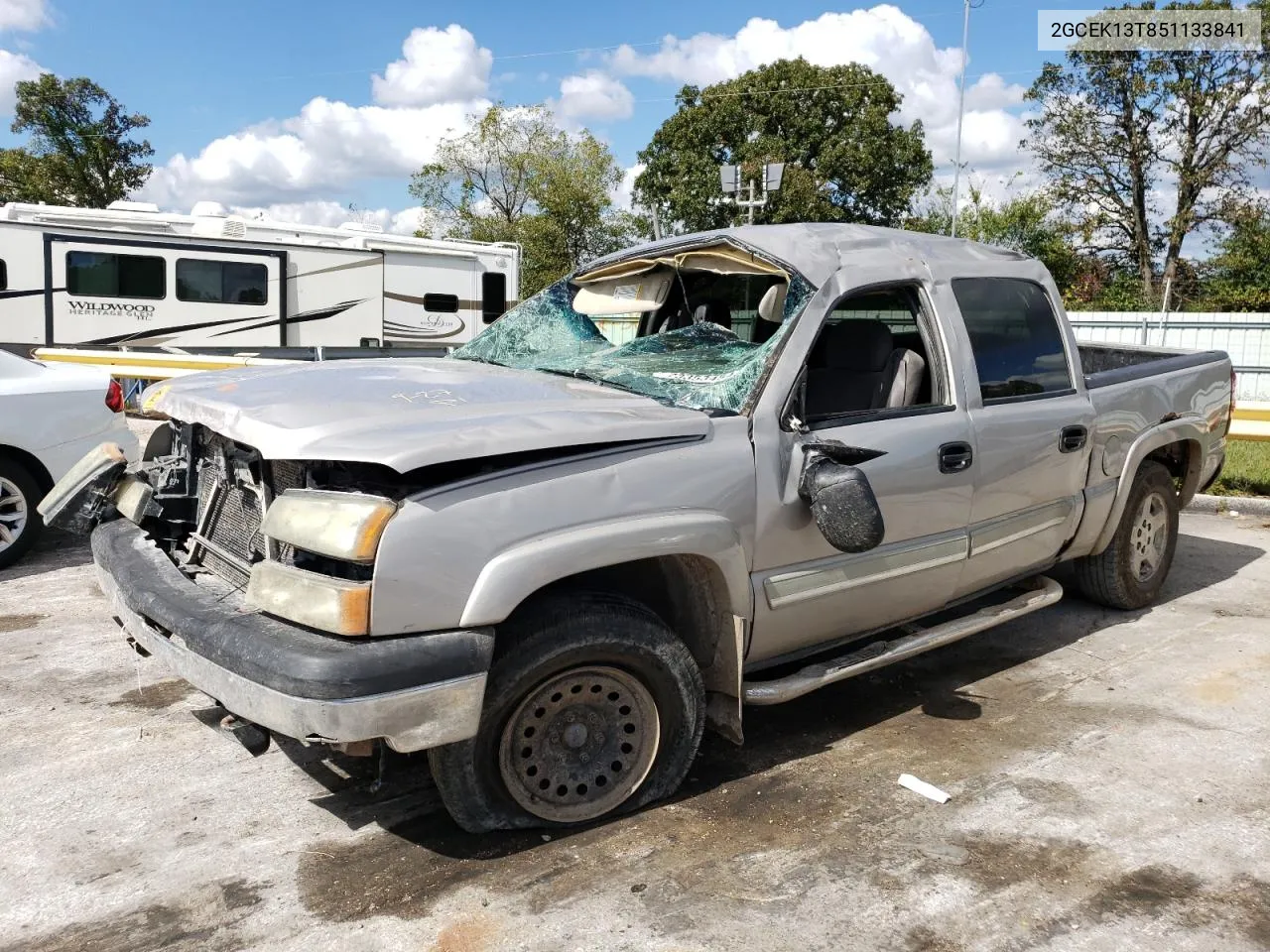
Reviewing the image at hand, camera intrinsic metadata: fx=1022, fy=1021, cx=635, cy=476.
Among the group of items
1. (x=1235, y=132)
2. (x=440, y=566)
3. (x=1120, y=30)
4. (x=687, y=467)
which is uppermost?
(x=1120, y=30)

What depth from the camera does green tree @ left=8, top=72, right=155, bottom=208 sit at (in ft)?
108

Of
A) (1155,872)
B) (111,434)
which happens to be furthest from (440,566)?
(111,434)

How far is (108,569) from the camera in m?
3.56

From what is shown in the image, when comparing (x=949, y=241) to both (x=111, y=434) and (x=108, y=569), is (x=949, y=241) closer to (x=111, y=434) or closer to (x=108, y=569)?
(x=108, y=569)

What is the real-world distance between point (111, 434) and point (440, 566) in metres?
4.53

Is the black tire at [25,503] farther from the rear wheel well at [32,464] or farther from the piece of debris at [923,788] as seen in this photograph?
the piece of debris at [923,788]

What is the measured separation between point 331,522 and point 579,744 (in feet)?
3.47

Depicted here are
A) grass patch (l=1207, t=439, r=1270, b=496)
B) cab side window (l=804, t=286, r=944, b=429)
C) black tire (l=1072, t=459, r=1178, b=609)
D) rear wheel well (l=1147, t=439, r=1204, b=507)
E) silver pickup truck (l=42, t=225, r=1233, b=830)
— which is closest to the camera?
silver pickup truck (l=42, t=225, r=1233, b=830)

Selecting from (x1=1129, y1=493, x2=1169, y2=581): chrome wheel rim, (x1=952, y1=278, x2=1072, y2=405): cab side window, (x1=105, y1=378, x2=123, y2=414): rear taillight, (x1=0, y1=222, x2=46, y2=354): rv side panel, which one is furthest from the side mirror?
(x1=0, y1=222, x2=46, y2=354): rv side panel

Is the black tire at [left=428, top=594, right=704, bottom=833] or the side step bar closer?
the black tire at [left=428, top=594, right=704, bottom=833]

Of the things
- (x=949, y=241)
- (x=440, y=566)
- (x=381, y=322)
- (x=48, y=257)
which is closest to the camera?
(x=440, y=566)

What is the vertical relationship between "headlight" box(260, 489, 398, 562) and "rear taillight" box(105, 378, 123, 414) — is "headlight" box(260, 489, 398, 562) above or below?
below

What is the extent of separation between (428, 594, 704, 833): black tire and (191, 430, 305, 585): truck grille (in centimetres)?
84

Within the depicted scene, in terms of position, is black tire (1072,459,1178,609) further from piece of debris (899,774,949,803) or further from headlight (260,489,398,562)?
headlight (260,489,398,562)
